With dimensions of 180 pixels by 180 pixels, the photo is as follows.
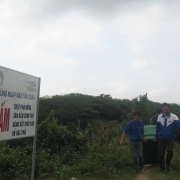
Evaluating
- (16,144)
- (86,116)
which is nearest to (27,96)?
(16,144)

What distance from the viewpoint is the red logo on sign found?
4547 mm

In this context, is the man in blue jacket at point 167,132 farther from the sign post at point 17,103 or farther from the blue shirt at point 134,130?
the sign post at point 17,103

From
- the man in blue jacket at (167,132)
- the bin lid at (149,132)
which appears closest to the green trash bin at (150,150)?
the bin lid at (149,132)

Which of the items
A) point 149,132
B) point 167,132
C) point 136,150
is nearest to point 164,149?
point 167,132

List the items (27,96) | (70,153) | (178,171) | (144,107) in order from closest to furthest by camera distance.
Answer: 1. (27,96)
2. (178,171)
3. (70,153)
4. (144,107)

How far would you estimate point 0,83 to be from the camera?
178 inches

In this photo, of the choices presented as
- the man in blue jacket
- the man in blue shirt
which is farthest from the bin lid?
the man in blue jacket

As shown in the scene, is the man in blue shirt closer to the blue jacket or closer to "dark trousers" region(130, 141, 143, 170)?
"dark trousers" region(130, 141, 143, 170)

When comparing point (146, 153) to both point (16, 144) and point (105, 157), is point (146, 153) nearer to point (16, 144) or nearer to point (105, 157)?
point (105, 157)

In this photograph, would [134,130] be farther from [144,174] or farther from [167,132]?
[144,174]

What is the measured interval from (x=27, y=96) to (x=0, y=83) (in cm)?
79

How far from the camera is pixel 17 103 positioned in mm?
4926

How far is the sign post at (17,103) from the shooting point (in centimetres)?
460

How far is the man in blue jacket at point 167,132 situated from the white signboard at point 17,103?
3424 millimetres
